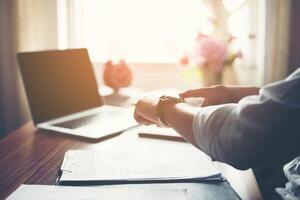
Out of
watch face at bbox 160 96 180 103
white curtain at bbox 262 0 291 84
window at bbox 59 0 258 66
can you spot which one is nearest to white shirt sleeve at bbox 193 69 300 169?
watch face at bbox 160 96 180 103

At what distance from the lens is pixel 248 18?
6.45 feet

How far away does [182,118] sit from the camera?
823 millimetres

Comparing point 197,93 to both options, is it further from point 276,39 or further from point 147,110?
point 276,39

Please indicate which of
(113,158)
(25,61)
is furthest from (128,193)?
(25,61)

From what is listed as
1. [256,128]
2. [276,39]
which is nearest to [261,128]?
[256,128]

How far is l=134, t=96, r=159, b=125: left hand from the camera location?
0.96m

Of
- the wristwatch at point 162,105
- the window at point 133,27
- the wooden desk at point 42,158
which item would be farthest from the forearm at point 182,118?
the window at point 133,27

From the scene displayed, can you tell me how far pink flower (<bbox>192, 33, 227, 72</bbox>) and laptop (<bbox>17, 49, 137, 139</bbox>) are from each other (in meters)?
0.40

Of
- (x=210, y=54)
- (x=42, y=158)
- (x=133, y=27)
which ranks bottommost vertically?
(x=42, y=158)

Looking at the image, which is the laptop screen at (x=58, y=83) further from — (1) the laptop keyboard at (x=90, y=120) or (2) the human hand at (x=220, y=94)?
(2) the human hand at (x=220, y=94)

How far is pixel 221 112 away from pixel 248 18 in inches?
53.7

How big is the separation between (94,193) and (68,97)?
72 cm

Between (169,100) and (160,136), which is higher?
(169,100)

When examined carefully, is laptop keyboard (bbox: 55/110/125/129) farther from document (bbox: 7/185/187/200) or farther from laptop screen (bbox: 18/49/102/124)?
document (bbox: 7/185/187/200)
